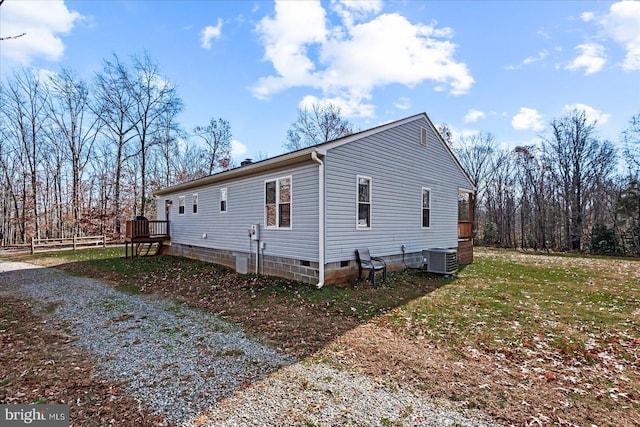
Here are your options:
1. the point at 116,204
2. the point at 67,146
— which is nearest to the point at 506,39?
the point at 116,204

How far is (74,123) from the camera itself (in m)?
23.7

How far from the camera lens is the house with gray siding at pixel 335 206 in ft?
24.6

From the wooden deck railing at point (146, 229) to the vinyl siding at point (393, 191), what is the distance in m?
10.4

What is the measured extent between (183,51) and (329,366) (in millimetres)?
13579

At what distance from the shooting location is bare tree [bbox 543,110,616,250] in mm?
18953

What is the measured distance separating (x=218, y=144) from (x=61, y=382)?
1078 inches

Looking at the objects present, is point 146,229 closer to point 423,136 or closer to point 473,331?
point 423,136

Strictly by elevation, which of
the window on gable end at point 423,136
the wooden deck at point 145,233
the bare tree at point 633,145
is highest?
the bare tree at point 633,145

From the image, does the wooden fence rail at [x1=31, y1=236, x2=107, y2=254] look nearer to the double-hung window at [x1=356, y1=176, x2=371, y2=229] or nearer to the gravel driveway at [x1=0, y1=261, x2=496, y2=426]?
the gravel driveway at [x1=0, y1=261, x2=496, y2=426]

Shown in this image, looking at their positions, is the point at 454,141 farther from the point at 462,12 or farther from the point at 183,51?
the point at 183,51

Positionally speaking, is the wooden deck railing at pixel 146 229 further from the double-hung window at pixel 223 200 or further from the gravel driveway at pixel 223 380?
the gravel driveway at pixel 223 380

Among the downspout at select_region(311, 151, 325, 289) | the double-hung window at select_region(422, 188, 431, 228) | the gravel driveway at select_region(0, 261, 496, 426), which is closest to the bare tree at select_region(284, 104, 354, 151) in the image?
the double-hung window at select_region(422, 188, 431, 228)

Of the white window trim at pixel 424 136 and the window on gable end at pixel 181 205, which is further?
the window on gable end at pixel 181 205

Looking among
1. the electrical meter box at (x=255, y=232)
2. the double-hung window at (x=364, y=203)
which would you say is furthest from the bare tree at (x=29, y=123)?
the double-hung window at (x=364, y=203)
